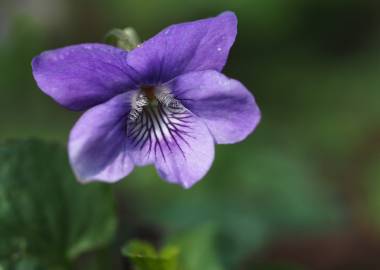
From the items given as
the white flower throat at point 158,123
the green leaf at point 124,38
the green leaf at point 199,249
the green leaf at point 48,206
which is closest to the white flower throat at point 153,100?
the white flower throat at point 158,123

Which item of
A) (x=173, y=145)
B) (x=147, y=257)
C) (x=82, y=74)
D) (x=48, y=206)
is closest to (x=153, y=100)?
(x=173, y=145)

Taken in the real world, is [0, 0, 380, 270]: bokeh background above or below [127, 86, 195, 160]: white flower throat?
below

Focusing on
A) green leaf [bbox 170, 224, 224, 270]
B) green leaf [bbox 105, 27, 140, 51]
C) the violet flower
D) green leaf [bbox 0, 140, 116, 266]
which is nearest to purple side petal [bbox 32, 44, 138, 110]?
the violet flower

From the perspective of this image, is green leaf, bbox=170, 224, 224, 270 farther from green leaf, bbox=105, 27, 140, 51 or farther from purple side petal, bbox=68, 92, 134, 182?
green leaf, bbox=105, 27, 140, 51

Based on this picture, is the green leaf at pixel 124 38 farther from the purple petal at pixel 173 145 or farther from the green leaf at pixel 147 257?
the green leaf at pixel 147 257

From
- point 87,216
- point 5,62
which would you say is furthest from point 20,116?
point 87,216

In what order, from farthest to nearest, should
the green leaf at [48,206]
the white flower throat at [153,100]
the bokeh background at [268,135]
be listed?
1. the bokeh background at [268,135]
2. the green leaf at [48,206]
3. the white flower throat at [153,100]
